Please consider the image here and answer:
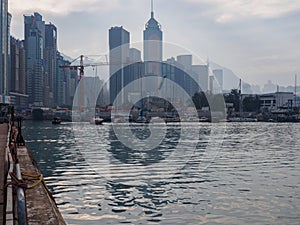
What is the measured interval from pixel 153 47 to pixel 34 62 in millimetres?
60401

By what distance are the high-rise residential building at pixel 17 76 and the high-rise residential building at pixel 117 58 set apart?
31.2 m

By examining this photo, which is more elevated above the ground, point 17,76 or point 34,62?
point 34,62

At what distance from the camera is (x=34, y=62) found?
510 feet

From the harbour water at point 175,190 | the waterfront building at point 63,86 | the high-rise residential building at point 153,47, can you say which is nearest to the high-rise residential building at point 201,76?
the high-rise residential building at point 153,47

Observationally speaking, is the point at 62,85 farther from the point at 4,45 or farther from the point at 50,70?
the point at 4,45

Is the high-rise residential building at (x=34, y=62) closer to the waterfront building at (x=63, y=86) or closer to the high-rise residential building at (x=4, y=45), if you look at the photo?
the waterfront building at (x=63, y=86)

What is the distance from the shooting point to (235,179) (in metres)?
14.2

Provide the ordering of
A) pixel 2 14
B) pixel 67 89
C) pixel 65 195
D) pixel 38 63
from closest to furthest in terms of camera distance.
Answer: pixel 65 195 < pixel 2 14 < pixel 38 63 < pixel 67 89

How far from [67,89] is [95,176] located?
590 ft

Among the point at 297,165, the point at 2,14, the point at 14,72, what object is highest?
the point at 2,14

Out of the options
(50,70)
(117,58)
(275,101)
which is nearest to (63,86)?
(50,70)

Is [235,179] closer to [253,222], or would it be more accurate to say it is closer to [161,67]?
[253,222]

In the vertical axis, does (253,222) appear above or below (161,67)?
below

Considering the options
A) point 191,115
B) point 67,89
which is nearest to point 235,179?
point 191,115
